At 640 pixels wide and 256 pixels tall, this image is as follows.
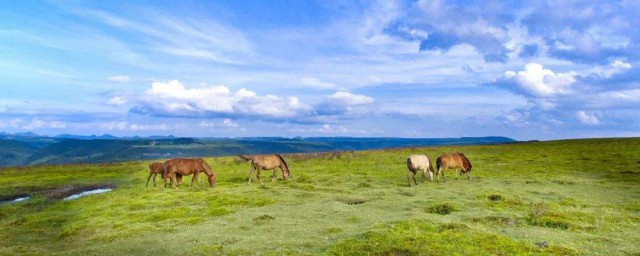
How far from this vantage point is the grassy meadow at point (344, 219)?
16.3 metres

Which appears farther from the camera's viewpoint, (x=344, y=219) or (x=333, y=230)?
(x=344, y=219)

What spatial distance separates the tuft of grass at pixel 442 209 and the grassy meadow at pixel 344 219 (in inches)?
1.9

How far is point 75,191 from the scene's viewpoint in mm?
41250

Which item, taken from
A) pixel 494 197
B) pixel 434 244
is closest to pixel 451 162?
pixel 494 197

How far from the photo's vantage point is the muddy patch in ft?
123

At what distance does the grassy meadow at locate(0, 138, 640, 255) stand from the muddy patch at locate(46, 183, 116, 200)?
3.24ft

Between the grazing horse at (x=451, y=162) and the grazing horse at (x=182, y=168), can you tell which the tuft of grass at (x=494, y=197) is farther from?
the grazing horse at (x=182, y=168)

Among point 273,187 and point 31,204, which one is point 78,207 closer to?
point 31,204

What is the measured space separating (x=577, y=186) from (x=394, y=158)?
30322 millimetres

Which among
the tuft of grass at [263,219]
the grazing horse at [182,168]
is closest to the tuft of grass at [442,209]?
the tuft of grass at [263,219]

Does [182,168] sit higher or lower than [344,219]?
higher

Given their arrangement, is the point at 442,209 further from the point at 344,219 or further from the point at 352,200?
the point at 352,200

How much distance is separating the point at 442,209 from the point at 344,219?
5279 mm

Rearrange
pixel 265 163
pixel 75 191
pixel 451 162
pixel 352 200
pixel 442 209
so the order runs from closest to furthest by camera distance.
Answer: pixel 442 209 → pixel 352 200 → pixel 265 163 → pixel 451 162 → pixel 75 191
